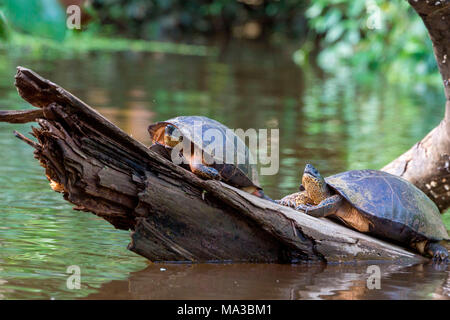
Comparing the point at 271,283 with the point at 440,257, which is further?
the point at 440,257

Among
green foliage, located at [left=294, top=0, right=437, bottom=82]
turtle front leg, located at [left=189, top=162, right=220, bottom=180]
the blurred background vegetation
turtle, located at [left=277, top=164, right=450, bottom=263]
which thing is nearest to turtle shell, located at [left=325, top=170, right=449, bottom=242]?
turtle, located at [left=277, top=164, right=450, bottom=263]

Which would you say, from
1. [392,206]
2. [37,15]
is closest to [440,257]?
[392,206]

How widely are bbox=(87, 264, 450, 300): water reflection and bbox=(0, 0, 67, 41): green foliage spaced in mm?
2054

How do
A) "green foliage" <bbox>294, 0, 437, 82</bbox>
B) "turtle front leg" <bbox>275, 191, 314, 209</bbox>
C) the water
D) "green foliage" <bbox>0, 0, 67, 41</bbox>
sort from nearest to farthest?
"green foliage" <bbox>0, 0, 67, 41</bbox> → the water → "turtle front leg" <bbox>275, 191, 314, 209</bbox> → "green foliage" <bbox>294, 0, 437, 82</bbox>

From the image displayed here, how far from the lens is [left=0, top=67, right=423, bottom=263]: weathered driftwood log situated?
3170 mm

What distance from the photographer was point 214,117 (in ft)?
30.9

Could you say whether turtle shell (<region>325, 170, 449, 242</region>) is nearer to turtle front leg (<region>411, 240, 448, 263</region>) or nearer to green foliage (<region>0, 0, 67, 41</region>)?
turtle front leg (<region>411, 240, 448, 263</region>)

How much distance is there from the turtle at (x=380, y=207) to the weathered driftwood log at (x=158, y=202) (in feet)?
0.36

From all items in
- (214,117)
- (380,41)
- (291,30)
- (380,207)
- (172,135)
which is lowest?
(380,207)

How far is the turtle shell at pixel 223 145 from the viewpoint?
11.9 ft

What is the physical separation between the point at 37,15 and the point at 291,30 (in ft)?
98.6

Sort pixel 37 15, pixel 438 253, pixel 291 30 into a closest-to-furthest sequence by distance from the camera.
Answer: pixel 37 15, pixel 438 253, pixel 291 30

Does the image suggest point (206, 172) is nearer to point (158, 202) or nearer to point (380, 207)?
point (158, 202)

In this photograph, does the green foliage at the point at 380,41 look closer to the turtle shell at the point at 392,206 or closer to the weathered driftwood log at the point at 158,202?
the turtle shell at the point at 392,206
